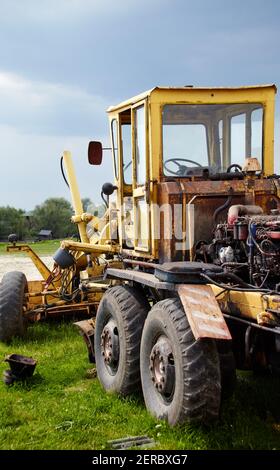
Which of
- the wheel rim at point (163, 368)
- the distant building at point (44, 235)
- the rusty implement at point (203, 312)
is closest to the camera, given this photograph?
the rusty implement at point (203, 312)

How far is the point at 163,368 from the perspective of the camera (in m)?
5.63

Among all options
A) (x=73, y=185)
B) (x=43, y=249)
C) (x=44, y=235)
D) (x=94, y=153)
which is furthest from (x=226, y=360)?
(x=44, y=235)

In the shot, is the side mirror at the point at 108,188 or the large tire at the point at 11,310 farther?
the large tire at the point at 11,310

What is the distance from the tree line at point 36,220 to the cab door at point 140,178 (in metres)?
44.5

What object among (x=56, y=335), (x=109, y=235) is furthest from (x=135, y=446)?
(x=56, y=335)

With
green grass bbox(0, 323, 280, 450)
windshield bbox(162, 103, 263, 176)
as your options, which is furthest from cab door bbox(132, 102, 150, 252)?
green grass bbox(0, 323, 280, 450)

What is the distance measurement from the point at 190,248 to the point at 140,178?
1.02 metres

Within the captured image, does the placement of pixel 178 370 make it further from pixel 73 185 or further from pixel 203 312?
pixel 73 185

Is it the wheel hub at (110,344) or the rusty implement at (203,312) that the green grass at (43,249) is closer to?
the wheel hub at (110,344)

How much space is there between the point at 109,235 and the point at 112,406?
3.01 m

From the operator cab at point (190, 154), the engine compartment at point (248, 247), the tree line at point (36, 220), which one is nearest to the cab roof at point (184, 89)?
the operator cab at point (190, 154)

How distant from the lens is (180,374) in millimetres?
5227

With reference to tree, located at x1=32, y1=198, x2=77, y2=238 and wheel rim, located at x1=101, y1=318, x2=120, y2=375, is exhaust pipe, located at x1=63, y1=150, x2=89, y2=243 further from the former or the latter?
tree, located at x1=32, y1=198, x2=77, y2=238

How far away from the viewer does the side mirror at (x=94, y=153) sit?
799 centimetres
